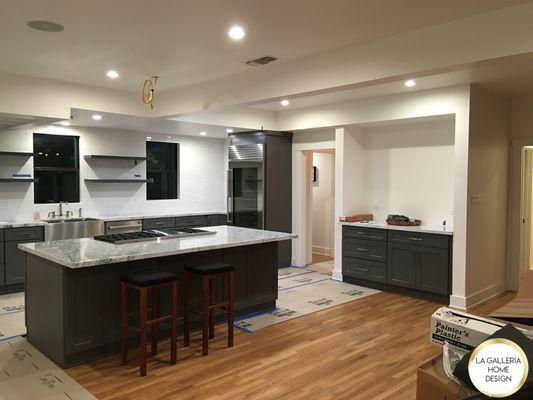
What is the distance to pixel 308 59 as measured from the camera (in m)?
4.22

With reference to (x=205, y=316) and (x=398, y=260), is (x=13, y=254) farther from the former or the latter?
(x=398, y=260)

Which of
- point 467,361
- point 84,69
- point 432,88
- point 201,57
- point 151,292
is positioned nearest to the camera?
point 467,361

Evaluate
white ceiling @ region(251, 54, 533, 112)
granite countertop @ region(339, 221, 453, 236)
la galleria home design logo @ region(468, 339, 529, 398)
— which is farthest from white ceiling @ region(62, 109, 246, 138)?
la galleria home design logo @ region(468, 339, 529, 398)

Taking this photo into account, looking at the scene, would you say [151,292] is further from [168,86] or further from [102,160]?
[102,160]

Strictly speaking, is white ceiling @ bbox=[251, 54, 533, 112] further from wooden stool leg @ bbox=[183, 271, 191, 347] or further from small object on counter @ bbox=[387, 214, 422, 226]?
wooden stool leg @ bbox=[183, 271, 191, 347]

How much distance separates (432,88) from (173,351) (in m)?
4.10

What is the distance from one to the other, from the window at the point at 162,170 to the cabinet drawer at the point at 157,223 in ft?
2.57

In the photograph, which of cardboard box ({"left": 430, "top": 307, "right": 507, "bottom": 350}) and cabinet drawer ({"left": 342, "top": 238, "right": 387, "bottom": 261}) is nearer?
cardboard box ({"left": 430, "top": 307, "right": 507, "bottom": 350})

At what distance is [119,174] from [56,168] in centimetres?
100

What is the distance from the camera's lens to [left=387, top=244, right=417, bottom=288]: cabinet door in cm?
562

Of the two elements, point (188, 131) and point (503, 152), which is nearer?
point (503, 152)

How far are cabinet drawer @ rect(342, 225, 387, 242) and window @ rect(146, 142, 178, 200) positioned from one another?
348 cm

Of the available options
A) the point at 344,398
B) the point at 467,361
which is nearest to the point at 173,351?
the point at 344,398

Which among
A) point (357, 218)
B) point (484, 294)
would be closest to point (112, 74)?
point (357, 218)
